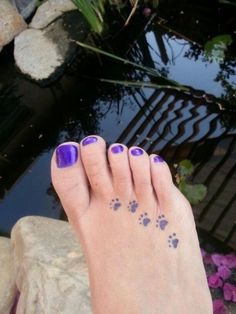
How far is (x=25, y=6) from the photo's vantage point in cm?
336

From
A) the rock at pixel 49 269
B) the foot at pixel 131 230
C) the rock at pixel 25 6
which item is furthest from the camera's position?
the rock at pixel 25 6

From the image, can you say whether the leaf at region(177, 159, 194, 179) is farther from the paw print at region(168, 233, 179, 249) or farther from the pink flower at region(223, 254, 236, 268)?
the paw print at region(168, 233, 179, 249)

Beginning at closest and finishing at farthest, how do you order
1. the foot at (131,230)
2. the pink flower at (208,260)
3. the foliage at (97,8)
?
1. the foot at (131,230)
2. the pink flower at (208,260)
3. the foliage at (97,8)

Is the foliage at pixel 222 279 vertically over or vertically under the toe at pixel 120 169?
under

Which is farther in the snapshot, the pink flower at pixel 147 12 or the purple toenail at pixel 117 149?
the pink flower at pixel 147 12

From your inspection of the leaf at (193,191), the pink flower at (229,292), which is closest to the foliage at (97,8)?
the leaf at (193,191)

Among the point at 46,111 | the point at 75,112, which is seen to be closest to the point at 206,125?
the point at 75,112

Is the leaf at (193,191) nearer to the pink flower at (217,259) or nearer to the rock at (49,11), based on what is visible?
the pink flower at (217,259)

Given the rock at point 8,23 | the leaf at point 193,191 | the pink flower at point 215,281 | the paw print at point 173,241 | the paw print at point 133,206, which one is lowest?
the pink flower at point 215,281

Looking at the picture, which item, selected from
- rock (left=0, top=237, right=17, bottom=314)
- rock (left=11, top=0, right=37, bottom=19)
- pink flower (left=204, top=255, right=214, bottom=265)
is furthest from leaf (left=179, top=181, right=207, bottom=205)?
rock (left=11, top=0, right=37, bottom=19)

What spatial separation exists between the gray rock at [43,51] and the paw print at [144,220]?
1.49 metres

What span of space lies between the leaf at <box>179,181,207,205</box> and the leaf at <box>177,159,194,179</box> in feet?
0.24

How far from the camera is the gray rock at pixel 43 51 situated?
9.72 ft

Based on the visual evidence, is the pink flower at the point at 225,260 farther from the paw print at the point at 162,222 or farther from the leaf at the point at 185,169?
the leaf at the point at 185,169
